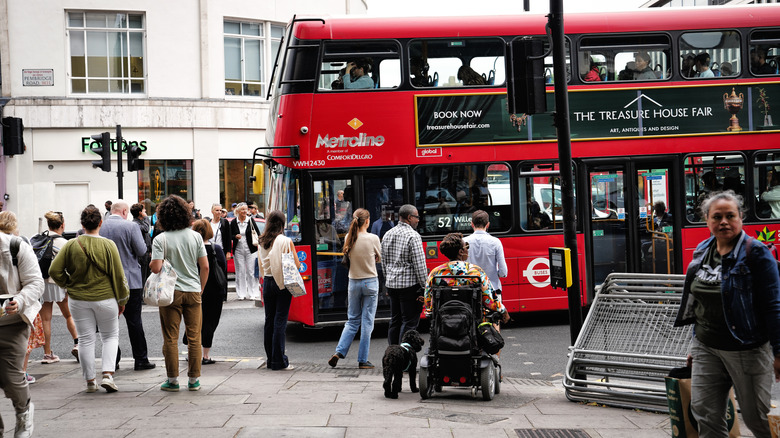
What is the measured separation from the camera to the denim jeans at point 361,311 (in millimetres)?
9062

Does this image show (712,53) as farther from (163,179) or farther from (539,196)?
(163,179)

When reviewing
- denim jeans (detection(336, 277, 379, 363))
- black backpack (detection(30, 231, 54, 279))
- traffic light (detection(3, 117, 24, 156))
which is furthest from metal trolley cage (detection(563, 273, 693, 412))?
traffic light (detection(3, 117, 24, 156))

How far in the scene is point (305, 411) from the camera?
22.2ft

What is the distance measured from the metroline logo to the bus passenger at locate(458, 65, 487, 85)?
1.42 m

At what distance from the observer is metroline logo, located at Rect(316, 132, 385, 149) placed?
36.3ft

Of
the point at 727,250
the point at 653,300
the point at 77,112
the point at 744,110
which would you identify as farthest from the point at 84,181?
the point at 727,250

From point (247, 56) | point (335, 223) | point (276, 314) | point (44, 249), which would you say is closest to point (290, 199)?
point (335, 223)

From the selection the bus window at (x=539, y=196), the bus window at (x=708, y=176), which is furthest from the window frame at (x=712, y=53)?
the bus window at (x=539, y=196)

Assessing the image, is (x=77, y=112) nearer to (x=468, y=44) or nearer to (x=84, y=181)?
(x=84, y=181)

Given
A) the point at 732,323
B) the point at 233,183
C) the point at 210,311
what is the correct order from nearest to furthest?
the point at 732,323
the point at 210,311
the point at 233,183

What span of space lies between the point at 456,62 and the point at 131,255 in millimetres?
5093

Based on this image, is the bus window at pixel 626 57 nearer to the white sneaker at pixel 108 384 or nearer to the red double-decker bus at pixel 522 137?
the red double-decker bus at pixel 522 137

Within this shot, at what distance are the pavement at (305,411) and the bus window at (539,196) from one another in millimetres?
3437

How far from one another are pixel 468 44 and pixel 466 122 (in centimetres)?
106
